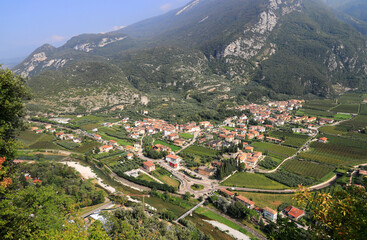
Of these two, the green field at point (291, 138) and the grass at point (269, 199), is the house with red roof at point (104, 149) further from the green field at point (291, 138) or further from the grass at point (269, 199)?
the green field at point (291, 138)

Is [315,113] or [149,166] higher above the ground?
[149,166]

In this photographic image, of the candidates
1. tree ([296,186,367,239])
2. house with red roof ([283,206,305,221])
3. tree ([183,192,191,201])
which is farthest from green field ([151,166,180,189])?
tree ([296,186,367,239])

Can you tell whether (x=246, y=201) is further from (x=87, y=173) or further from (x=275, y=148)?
(x=87, y=173)

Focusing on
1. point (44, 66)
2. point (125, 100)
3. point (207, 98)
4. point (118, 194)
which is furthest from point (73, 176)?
point (44, 66)

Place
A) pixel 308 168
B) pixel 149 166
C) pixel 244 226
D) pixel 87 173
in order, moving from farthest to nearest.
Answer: pixel 149 166 < pixel 308 168 < pixel 87 173 < pixel 244 226

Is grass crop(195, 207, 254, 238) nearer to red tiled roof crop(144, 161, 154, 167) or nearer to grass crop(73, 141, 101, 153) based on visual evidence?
red tiled roof crop(144, 161, 154, 167)

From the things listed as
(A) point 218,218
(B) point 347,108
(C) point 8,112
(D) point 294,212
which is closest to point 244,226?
(A) point 218,218
